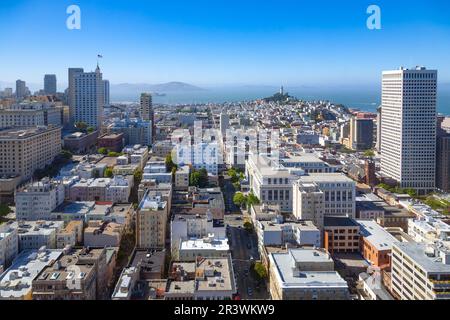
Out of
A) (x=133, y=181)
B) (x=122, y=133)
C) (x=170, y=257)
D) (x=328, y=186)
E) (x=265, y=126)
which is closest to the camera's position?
(x=170, y=257)

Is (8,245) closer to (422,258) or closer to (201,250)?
(201,250)

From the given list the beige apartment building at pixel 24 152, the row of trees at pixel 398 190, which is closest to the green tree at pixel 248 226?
the row of trees at pixel 398 190

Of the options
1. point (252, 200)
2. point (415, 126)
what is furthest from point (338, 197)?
point (415, 126)

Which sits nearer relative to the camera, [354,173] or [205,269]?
[205,269]

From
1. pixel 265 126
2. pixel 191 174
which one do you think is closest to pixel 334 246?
pixel 191 174

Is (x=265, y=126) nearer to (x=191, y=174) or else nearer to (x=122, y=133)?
(x=122, y=133)

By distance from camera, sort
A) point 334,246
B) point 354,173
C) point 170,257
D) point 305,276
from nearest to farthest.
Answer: point 305,276 → point 170,257 → point 334,246 → point 354,173
